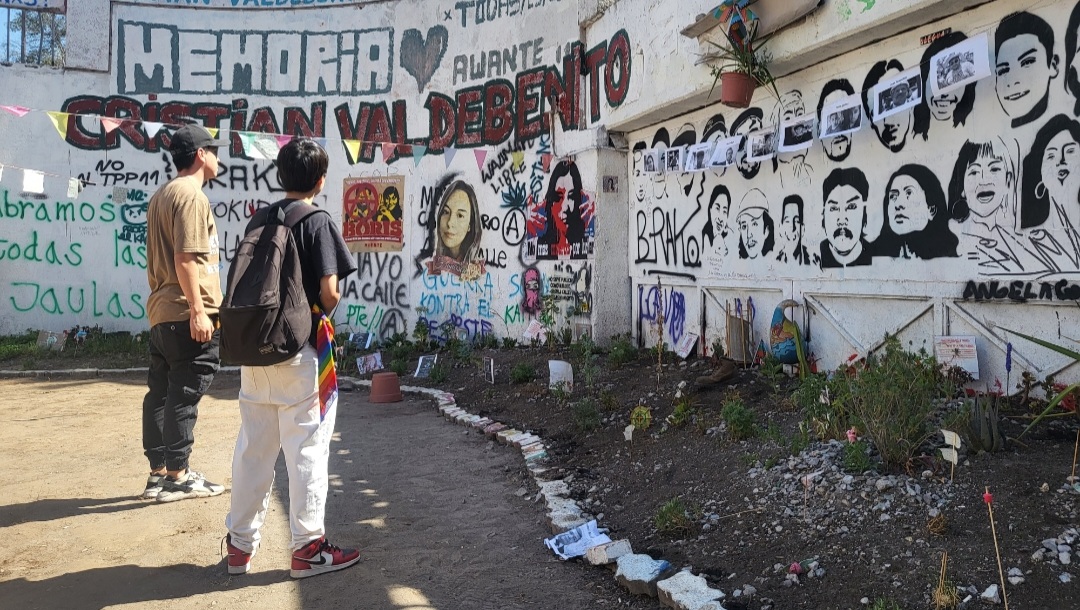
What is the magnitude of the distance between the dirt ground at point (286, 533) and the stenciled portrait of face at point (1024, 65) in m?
3.82

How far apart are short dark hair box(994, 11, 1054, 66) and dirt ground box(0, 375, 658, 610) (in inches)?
160

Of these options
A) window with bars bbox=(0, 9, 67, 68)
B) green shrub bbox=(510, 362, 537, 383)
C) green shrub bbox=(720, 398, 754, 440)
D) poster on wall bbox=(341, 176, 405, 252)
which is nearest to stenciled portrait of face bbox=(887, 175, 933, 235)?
green shrub bbox=(720, 398, 754, 440)

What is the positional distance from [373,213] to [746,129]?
727cm

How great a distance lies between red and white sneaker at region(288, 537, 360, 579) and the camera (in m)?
3.50

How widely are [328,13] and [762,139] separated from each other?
9110 millimetres

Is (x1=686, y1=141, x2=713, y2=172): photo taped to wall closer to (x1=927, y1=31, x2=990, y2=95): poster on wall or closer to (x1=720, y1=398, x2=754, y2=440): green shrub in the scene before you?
(x1=927, y1=31, x2=990, y2=95): poster on wall

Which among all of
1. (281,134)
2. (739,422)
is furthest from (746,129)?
(281,134)

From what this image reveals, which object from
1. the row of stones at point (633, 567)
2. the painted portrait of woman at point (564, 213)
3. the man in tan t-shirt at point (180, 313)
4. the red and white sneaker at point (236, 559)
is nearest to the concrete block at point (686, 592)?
the row of stones at point (633, 567)

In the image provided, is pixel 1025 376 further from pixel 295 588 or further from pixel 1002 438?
pixel 295 588

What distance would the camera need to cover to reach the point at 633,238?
9234 mm

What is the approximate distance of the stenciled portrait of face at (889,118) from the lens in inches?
221

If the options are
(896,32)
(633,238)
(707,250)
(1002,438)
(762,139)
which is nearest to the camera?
Result: (1002,438)

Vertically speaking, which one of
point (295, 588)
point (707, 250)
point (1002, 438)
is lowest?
point (295, 588)

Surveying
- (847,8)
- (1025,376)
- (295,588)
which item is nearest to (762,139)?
(847,8)
